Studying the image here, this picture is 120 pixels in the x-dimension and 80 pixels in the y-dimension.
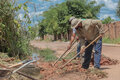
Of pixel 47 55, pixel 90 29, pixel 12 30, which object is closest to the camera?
pixel 90 29

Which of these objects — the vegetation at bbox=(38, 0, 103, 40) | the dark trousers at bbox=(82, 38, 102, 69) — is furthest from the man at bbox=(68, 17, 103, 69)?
the vegetation at bbox=(38, 0, 103, 40)

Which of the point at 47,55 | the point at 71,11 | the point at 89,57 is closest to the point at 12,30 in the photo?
the point at 47,55

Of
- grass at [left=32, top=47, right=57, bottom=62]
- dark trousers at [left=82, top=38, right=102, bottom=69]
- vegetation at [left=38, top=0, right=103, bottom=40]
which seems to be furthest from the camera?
vegetation at [left=38, top=0, right=103, bottom=40]

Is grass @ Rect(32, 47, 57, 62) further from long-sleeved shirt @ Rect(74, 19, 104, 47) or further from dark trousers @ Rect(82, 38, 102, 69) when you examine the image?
long-sleeved shirt @ Rect(74, 19, 104, 47)

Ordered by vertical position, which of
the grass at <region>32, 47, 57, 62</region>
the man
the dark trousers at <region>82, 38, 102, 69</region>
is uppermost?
the man

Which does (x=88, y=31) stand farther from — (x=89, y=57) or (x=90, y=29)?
(x=89, y=57)

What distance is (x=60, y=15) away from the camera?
2583cm

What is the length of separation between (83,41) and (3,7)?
3.15m

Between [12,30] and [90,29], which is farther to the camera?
[12,30]

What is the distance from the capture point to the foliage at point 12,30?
22.0 feet

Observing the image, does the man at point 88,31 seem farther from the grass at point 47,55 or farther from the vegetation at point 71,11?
the vegetation at point 71,11

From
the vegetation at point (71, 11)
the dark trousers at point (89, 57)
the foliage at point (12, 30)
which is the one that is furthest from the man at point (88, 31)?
the vegetation at point (71, 11)

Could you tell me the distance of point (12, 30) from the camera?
278 inches

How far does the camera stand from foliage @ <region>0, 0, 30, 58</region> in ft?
22.0
